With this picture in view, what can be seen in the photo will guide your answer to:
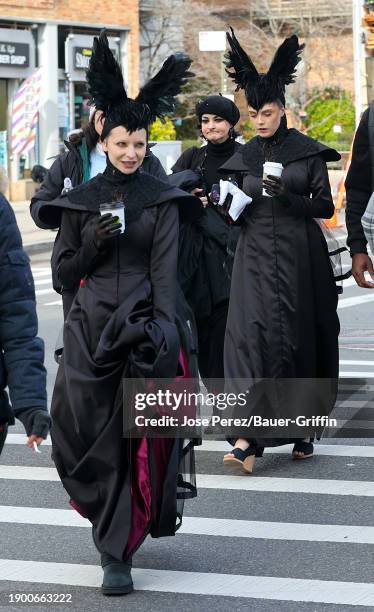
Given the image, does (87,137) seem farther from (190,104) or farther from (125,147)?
(190,104)

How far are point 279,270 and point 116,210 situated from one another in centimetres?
256

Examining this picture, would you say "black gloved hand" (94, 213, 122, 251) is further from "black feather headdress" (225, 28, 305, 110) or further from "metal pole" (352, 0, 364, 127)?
"metal pole" (352, 0, 364, 127)

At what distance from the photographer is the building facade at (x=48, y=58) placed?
33812mm

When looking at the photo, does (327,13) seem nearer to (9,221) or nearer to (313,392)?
(313,392)

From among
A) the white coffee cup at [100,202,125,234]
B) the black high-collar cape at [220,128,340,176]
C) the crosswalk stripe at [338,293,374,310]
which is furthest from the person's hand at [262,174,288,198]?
the crosswalk stripe at [338,293,374,310]

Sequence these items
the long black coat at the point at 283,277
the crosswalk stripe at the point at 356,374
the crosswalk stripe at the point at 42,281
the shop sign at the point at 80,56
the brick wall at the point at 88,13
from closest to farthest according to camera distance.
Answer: the long black coat at the point at 283,277
the crosswalk stripe at the point at 356,374
the crosswalk stripe at the point at 42,281
the brick wall at the point at 88,13
the shop sign at the point at 80,56

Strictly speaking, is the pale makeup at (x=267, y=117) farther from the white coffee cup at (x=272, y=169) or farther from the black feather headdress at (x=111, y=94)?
the black feather headdress at (x=111, y=94)

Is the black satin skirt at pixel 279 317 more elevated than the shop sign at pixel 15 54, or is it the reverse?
the shop sign at pixel 15 54

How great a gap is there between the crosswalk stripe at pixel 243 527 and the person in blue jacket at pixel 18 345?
2.03 metres

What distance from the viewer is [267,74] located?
7.82 meters

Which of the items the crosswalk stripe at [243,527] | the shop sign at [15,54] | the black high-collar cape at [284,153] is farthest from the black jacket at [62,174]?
the shop sign at [15,54]

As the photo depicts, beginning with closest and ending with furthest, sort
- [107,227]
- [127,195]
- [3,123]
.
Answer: [107,227] < [127,195] < [3,123]

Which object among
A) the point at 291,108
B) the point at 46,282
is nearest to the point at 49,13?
the point at 291,108

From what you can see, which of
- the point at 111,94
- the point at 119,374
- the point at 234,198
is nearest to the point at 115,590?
the point at 119,374
